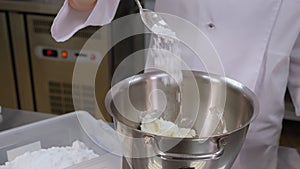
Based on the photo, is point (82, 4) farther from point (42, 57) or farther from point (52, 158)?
point (42, 57)

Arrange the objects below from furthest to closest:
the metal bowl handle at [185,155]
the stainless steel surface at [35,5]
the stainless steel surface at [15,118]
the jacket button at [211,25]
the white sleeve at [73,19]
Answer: the stainless steel surface at [35,5] < the jacket button at [211,25] < the stainless steel surface at [15,118] < the white sleeve at [73,19] < the metal bowl handle at [185,155]

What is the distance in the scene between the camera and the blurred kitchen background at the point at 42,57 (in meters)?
1.54

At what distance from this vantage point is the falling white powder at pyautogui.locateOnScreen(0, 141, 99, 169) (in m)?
0.72

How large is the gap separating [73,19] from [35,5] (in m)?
0.84

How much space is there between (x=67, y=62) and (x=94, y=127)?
33.0 inches

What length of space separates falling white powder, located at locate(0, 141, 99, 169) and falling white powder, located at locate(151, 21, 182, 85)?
0.19 meters

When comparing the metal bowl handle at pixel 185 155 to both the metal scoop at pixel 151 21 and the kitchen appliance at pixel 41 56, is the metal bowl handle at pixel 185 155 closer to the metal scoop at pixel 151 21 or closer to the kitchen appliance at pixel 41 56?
the metal scoop at pixel 151 21

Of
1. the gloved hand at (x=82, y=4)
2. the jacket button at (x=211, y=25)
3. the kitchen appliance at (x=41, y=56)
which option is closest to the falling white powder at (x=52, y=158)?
the gloved hand at (x=82, y=4)

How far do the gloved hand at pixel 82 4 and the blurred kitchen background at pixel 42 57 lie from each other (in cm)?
76

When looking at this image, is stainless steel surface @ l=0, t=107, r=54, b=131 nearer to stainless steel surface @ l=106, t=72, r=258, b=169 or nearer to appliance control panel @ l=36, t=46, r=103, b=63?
stainless steel surface @ l=106, t=72, r=258, b=169

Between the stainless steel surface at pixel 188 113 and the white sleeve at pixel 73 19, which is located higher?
the white sleeve at pixel 73 19

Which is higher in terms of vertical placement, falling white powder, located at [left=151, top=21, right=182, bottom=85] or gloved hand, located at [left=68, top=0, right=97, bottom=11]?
gloved hand, located at [left=68, top=0, right=97, bottom=11]

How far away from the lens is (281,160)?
2.60ft

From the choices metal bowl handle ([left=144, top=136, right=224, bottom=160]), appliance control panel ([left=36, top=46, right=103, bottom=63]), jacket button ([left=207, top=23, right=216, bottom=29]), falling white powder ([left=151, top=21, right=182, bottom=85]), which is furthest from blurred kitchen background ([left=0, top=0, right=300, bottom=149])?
metal bowl handle ([left=144, top=136, right=224, bottom=160])
